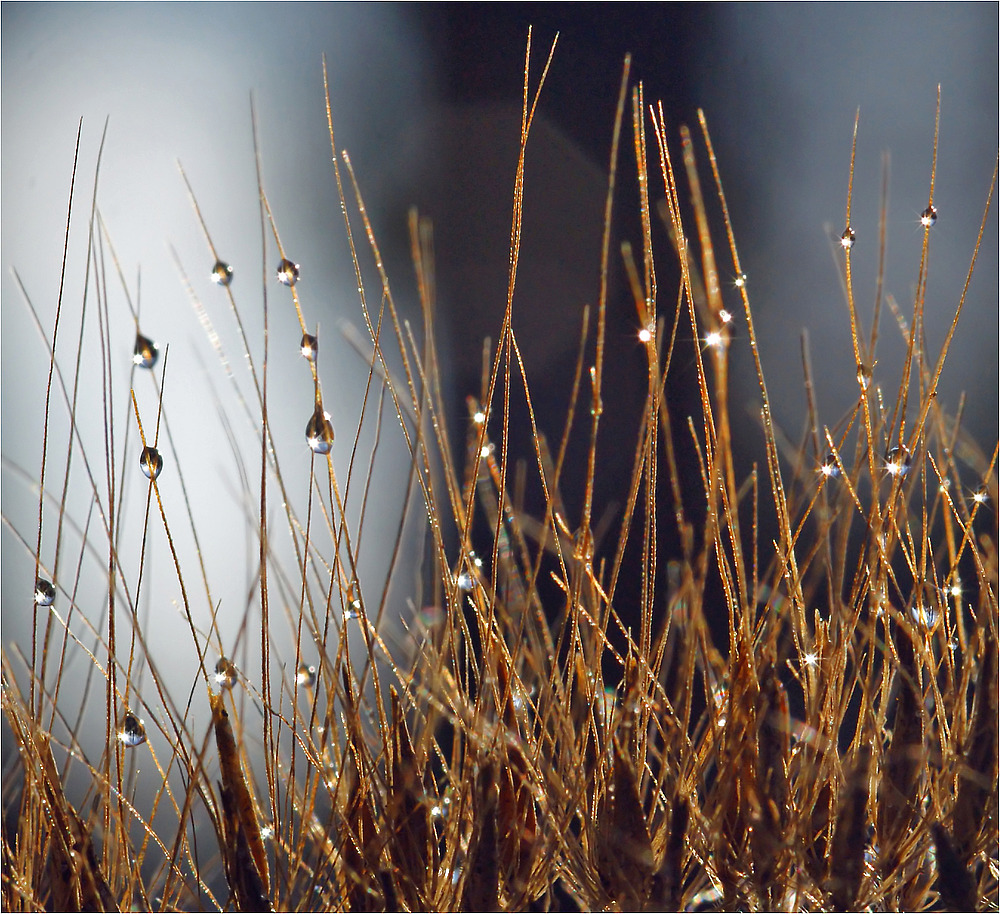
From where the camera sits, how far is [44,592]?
393 mm

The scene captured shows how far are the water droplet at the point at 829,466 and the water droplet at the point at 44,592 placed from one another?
336mm

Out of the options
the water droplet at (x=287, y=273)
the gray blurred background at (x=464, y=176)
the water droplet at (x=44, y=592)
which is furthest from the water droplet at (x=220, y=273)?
the gray blurred background at (x=464, y=176)

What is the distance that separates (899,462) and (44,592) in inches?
14.9

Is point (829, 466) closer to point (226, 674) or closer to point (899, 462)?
point (899, 462)

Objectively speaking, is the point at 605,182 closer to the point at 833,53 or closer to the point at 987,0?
the point at 833,53

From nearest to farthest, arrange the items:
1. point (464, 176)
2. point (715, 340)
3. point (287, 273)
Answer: point (715, 340) < point (287, 273) < point (464, 176)

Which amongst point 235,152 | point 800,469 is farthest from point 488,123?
point 800,469

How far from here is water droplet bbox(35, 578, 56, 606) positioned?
38cm

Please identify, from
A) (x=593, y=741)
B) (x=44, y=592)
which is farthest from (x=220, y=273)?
(x=593, y=741)

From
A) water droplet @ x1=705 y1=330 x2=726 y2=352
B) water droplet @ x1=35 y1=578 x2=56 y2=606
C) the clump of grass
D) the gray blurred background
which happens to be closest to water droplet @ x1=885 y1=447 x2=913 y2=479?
the clump of grass

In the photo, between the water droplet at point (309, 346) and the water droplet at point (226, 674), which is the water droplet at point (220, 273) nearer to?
the water droplet at point (309, 346)

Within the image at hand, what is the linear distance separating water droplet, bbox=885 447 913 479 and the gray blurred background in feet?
3.22

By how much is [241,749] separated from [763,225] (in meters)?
1.54

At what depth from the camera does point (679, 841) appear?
34 cm
